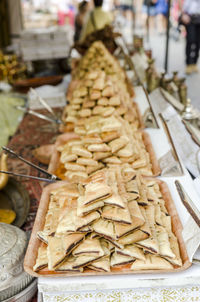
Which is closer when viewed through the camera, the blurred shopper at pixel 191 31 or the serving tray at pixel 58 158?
the serving tray at pixel 58 158

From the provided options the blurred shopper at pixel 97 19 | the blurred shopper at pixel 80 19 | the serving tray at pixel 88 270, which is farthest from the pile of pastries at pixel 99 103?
the blurred shopper at pixel 80 19

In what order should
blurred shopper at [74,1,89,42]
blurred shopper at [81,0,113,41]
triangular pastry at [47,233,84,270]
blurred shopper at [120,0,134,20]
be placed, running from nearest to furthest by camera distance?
triangular pastry at [47,233,84,270] < blurred shopper at [81,0,113,41] < blurred shopper at [74,1,89,42] < blurred shopper at [120,0,134,20]

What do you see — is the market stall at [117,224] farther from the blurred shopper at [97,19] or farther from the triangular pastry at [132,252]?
the blurred shopper at [97,19]

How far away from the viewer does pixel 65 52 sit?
4340mm

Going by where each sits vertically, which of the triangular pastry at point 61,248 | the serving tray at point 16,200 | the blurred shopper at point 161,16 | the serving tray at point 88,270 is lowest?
the serving tray at point 16,200

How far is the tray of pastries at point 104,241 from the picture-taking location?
101 cm

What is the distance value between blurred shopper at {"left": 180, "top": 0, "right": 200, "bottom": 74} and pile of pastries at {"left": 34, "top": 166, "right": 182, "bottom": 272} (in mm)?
4432

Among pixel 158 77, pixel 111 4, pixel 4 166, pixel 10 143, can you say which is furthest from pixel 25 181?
pixel 111 4

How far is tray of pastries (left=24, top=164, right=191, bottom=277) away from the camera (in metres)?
1.01

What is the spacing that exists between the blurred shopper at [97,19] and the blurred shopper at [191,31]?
4.89 ft

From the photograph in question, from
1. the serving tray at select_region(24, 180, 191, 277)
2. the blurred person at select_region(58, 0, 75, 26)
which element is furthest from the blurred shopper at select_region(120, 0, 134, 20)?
the serving tray at select_region(24, 180, 191, 277)

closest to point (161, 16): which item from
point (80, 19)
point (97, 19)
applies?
point (80, 19)

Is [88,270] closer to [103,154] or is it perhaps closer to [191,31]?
[103,154]

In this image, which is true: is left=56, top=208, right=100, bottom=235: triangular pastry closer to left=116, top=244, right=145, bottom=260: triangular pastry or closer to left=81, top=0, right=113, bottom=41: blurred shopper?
left=116, top=244, right=145, bottom=260: triangular pastry
